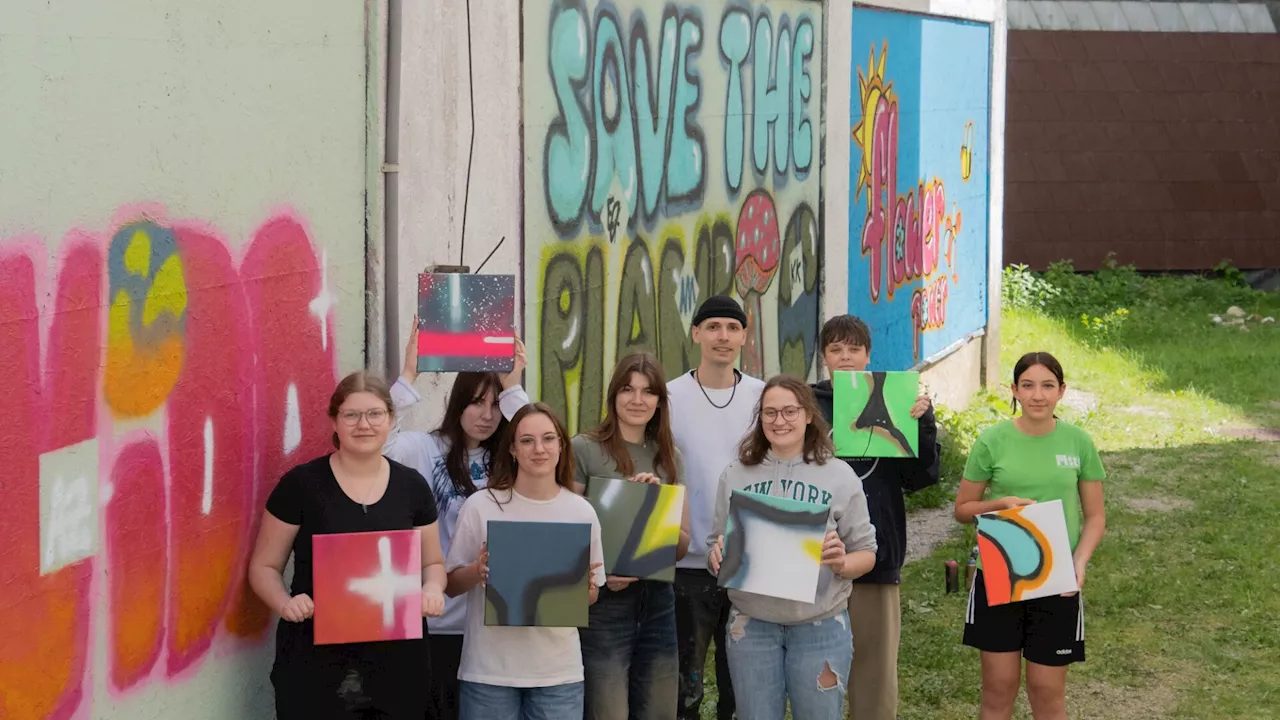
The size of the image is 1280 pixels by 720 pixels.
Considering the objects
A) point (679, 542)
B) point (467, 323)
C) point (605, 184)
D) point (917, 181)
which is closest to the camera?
point (467, 323)

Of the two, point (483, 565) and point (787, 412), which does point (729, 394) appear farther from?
point (483, 565)

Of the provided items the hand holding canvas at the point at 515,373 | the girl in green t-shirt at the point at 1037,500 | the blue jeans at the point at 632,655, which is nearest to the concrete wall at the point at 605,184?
the hand holding canvas at the point at 515,373

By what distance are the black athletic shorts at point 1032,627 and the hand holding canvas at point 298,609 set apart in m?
2.52

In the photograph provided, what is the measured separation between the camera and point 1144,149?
21094 mm

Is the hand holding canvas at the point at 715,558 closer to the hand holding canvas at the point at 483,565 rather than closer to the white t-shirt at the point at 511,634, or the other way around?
the white t-shirt at the point at 511,634

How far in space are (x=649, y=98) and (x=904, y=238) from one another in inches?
208

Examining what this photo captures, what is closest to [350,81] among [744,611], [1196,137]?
[744,611]

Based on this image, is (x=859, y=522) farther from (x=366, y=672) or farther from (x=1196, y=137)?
(x=1196, y=137)

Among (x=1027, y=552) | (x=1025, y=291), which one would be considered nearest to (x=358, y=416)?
(x=1027, y=552)

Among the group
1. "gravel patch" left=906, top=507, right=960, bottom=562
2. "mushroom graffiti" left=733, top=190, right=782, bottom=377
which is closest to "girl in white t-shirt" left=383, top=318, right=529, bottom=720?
"mushroom graffiti" left=733, top=190, right=782, bottom=377

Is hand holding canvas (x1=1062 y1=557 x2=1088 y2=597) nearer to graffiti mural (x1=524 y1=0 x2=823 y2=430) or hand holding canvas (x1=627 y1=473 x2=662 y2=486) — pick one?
hand holding canvas (x1=627 y1=473 x2=662 y2=486)

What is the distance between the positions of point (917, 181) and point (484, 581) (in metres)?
8.83

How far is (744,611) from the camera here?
534cm

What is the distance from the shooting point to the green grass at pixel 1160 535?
750 cm
